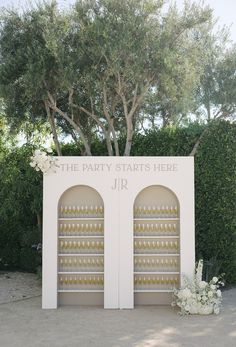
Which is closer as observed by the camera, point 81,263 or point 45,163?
point 45,163

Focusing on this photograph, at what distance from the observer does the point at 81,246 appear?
8.36 m

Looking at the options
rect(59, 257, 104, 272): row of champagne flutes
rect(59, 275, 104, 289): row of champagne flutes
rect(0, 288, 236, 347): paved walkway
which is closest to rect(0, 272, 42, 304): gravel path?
rect(0, 288, 236, 347): paved walkway

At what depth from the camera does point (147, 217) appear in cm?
837

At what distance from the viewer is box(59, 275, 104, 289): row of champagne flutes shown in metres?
8.32

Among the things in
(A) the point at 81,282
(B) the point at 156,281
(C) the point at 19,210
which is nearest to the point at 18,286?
(C) the point at 19,210

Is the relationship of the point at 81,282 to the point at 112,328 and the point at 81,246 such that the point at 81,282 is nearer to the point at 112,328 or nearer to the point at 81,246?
the point at 81,246

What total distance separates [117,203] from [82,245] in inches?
39.9

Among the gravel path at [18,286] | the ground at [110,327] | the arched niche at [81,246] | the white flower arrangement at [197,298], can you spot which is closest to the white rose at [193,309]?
the white flower arrangement at [197,298]

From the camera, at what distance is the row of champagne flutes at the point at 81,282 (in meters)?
8.32

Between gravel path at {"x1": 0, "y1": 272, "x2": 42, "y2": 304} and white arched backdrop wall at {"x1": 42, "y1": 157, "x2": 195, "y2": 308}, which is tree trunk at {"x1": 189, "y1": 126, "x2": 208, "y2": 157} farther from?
gravel path at {"x1": 0, "y1": 272, "x2": 42, "y2": 304}

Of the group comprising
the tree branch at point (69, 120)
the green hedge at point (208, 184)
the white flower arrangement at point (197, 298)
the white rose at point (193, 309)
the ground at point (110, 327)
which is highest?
the tree branch at point (69, 120)

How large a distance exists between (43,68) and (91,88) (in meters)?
1.16

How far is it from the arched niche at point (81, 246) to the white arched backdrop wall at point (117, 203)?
9.4 inches

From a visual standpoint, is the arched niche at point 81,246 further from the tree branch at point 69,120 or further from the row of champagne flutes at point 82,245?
the tree branch at point 69,120
